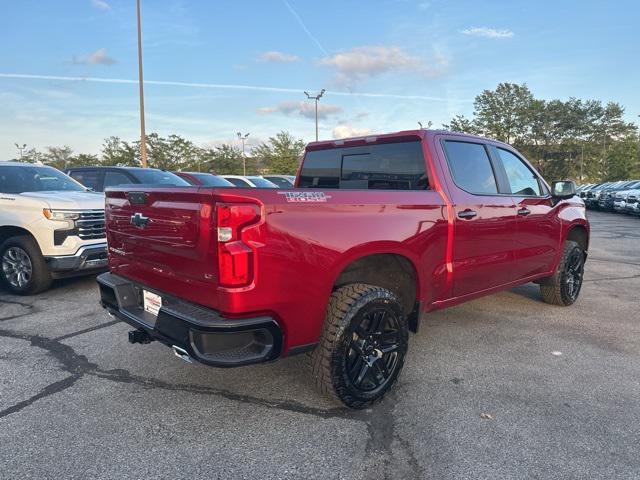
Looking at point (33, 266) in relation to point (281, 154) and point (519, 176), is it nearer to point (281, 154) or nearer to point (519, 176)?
point (519, 176)

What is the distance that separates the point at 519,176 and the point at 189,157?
43.0 metres

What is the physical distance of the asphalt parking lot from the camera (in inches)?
96.1

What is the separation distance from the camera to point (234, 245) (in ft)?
7.78

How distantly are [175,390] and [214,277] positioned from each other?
1.29m

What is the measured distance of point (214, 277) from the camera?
243cm

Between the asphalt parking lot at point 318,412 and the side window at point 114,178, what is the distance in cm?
428

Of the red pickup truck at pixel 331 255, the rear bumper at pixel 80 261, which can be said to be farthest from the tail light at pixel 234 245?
the rear bumper at pixel 80 261

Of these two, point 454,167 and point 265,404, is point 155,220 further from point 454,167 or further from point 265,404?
point 454,167

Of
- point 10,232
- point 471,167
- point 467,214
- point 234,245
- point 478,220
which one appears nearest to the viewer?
point 234,245

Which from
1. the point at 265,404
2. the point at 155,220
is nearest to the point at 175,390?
the point at 265,404

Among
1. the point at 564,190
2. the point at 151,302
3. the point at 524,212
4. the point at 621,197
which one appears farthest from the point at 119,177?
the point at 621,197

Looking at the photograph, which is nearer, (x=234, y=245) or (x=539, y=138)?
(x=234, y=245)

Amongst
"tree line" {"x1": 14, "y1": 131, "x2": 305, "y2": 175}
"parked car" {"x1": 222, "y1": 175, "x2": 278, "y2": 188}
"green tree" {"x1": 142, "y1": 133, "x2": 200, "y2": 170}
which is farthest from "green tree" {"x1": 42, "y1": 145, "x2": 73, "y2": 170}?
"parked car" {"x1": 222, "y1": 175, "x2": 278, "y2": 188}

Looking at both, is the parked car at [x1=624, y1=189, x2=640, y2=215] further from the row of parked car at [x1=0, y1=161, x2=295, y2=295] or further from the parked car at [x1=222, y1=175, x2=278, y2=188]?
the row of parked car at [x1=0, y1=161, x2=295, y2=295]
